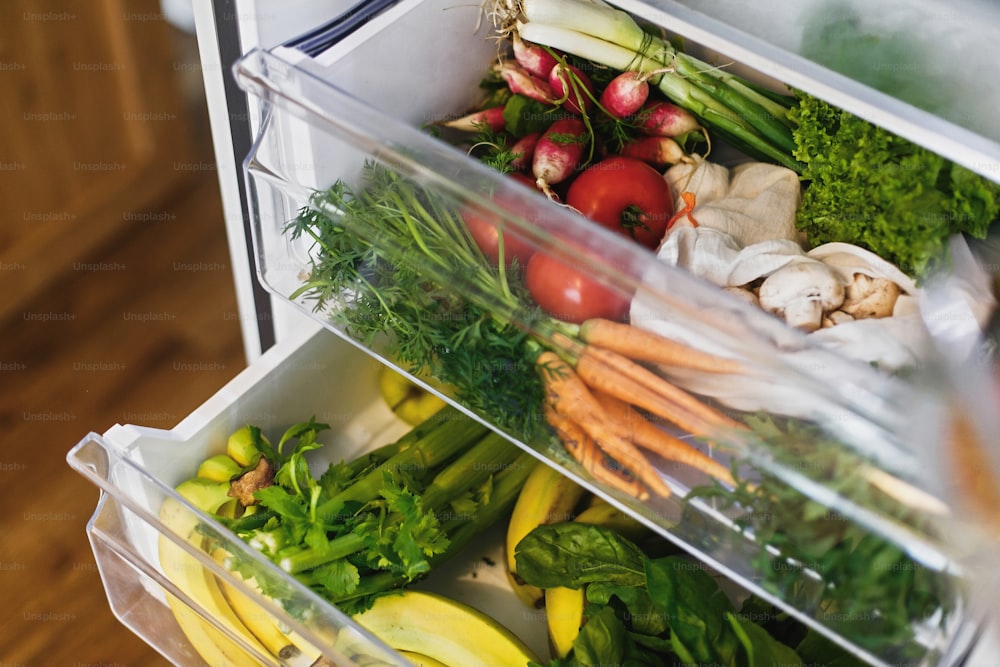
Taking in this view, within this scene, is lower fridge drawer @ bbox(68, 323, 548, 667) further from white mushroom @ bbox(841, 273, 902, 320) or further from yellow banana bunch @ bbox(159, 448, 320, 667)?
white mushroom @ bbox(841, 273, 902, 320)

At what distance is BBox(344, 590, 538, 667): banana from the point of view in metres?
0.91

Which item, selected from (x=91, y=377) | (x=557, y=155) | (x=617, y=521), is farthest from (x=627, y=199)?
(x=91, y=377)

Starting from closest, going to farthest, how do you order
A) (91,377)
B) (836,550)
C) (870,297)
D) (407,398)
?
(836,550) < (870,297) < (407,398) < (91,377)

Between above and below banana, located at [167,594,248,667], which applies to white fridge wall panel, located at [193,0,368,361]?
above

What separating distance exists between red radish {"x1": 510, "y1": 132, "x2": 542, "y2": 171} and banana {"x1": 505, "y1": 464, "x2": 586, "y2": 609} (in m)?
0.30

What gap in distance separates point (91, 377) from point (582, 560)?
949 millimetres

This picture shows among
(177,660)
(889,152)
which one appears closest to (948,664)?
(889,152)

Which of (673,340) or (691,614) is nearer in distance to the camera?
(673,340)

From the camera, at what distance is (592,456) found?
0.80 meters

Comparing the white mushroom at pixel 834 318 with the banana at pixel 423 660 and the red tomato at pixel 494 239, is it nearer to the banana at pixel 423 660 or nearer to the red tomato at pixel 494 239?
the red tomato at pixel 494 239

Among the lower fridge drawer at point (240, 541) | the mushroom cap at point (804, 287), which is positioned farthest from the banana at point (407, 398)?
the mushroom cap at point (804, 287)

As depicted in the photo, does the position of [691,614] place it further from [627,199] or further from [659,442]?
[627,199]

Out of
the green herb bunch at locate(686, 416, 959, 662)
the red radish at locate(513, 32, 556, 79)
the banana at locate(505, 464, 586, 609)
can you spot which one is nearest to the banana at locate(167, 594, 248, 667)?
the banana at locate(505, 464, 586, 609)

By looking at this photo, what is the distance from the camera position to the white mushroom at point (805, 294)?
771 millimetres
